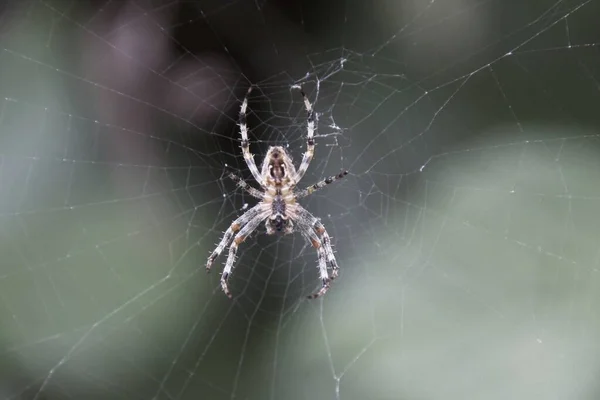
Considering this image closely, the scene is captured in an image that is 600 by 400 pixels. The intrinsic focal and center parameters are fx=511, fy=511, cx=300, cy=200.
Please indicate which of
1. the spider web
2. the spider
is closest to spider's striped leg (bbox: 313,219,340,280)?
the spider

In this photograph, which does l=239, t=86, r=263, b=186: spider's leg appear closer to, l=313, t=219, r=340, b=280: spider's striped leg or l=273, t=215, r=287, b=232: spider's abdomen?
l=273, t=215, r=287, b=232: spider's abdomen

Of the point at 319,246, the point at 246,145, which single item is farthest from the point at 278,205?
the point at 246,145

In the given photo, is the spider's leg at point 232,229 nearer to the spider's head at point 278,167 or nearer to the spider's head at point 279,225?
the spider's head at point 279,225

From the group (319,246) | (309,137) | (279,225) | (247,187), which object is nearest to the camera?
(309,137)

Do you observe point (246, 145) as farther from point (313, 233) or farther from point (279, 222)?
point (313, 233)

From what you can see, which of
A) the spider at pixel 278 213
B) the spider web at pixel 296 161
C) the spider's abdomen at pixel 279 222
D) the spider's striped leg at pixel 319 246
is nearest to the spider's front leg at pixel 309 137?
the spider at pixel 278 213

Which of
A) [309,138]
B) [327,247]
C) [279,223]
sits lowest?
[327,247]

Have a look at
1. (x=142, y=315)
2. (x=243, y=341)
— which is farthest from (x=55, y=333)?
(x=243, y=341)
